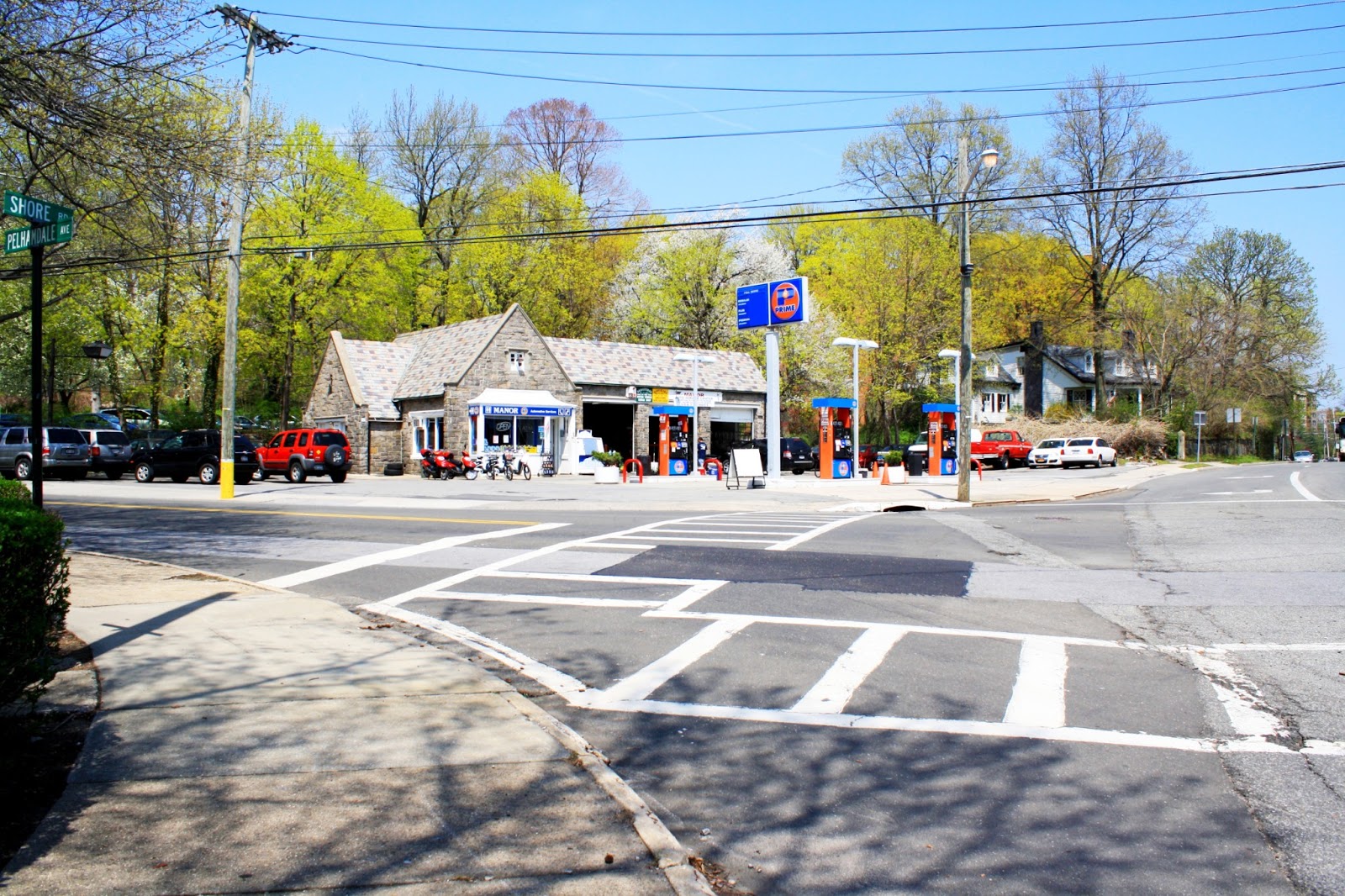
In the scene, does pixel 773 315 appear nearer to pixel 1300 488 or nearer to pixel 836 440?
pixel 836 440

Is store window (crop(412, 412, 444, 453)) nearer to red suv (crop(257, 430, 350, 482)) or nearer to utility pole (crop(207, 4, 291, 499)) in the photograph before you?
red suv (crop(257, 430, 350, 482))

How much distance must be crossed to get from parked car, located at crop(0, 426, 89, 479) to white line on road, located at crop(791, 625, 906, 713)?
32599mm

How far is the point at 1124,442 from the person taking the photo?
177ft

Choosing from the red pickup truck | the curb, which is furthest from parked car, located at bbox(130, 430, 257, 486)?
the red pickup truck

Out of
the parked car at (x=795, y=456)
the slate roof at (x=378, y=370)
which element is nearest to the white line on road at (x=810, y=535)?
the parked car at (x=795, y=456)

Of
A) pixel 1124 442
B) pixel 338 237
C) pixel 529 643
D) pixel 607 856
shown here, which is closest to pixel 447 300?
pixel 338 237

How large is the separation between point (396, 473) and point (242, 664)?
34934 mm

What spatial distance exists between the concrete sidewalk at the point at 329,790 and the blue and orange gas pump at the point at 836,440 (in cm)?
2795

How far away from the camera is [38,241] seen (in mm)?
8719

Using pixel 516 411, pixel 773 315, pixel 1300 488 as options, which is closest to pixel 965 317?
pixel 773 315

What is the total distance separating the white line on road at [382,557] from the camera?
462 inches

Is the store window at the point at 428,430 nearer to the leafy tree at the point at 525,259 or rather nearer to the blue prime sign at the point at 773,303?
the blue prime sign at the point at 773,303

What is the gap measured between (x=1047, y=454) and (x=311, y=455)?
3468 cm

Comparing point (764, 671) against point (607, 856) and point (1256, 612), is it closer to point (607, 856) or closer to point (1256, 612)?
point (607, 856)
